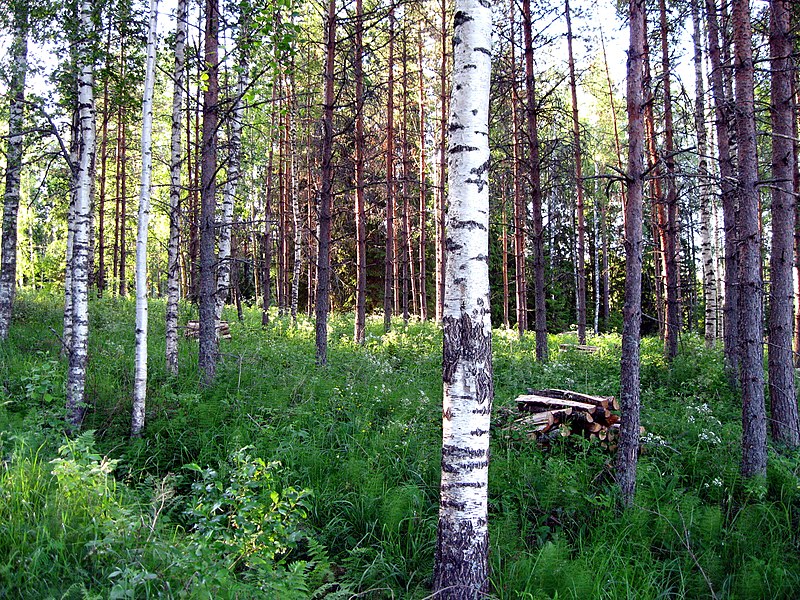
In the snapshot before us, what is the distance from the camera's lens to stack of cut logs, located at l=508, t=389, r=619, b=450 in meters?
6.88

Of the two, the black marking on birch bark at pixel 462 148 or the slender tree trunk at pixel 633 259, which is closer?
the black marking on birch bark at pixel 462 148

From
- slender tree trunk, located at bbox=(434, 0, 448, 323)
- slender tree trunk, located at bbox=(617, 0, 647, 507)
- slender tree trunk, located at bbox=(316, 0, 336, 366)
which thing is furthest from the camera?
slender tree trunk, located at bbox=(434, 0, 448, 323)

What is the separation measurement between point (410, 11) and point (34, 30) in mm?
10407

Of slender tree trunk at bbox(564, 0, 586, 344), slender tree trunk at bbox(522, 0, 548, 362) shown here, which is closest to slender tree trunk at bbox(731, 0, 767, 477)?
slender tree trunk at bbox(522, 0, 548, 362)

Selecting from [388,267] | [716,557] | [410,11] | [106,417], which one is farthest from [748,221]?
[410,11]

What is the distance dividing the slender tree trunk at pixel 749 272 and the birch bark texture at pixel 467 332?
13.5 feet

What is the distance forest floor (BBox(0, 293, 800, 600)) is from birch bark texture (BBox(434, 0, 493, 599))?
0.52m

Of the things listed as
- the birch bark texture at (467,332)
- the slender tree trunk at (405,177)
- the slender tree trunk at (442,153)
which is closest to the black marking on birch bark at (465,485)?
the birch bark texture at (467,332)

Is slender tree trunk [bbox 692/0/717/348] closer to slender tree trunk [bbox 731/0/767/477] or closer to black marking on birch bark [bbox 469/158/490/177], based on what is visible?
slender tree trunk [bbox 731/0/767/477]

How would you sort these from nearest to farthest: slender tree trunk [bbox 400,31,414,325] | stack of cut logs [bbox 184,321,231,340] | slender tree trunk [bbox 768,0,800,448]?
slender tree trunk [bbox 768,0,800,448]
stack of cut logs [bbox 184,321,231,340]
slender tree trunk [bbox 400,31,414,325]

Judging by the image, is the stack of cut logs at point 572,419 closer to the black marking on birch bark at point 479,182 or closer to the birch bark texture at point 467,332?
the birch bark texture at point 467,332

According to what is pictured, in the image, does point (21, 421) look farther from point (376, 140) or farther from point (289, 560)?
point (376, 140)

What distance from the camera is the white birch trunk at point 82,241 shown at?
675 cm

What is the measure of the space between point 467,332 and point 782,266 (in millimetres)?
6207
